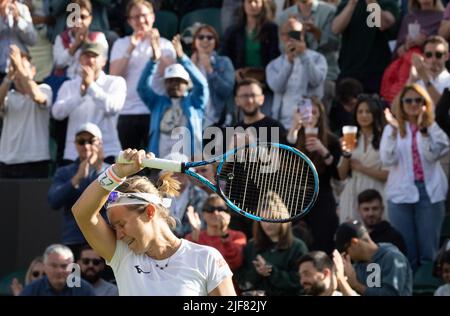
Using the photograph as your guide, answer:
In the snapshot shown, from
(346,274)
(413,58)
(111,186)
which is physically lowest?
(346,274)

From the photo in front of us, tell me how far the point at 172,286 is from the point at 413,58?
18.6ft

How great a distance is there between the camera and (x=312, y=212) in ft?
34.7

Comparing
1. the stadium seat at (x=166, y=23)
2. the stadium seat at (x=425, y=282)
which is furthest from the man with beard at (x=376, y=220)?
the stadium seat at (x=166, y=23)

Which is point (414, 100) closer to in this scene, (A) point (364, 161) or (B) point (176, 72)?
(A) point (364, 161)

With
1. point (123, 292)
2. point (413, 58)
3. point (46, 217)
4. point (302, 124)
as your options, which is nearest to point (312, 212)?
point (302, 124)

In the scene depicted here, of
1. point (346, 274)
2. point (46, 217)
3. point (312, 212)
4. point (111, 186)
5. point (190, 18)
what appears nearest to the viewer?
point (111, 186)

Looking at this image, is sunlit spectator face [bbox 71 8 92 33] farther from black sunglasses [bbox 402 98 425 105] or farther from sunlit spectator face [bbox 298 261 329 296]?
sunlit spectator face [bbox 298 261 329 296]

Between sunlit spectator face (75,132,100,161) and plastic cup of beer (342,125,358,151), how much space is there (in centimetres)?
205

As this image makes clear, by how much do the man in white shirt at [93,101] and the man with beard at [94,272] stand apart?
1.08m

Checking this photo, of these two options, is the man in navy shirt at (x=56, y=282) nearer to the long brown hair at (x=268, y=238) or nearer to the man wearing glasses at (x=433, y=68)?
the long brown hair at (x=268, y=238)

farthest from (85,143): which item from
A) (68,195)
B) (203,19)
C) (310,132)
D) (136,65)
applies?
(203,19)

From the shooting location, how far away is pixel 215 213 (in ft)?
32.8

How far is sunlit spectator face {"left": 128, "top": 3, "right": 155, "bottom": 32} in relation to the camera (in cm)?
1146

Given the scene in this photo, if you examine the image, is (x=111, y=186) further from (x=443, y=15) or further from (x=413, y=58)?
(x=443, y=15)
